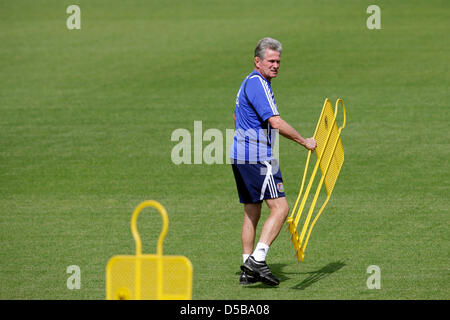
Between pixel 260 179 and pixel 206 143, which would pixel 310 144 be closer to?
pixel 260 179

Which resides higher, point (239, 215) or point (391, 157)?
point (391, 157)

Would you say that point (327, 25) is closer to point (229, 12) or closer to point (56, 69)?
point (229, 12)

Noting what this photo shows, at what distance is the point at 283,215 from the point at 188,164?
649cm

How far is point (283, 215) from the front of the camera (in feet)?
25.6

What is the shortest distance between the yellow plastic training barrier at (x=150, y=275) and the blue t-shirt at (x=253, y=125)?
268cm

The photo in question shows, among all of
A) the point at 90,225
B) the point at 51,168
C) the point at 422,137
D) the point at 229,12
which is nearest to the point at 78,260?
the point at 90,225

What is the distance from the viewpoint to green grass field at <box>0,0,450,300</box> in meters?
8.68

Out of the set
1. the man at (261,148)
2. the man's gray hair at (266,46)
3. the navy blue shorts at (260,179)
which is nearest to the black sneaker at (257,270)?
the man at (261,148)

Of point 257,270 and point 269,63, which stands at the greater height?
point 269,63

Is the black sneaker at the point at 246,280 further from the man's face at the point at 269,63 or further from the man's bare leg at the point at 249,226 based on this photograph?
the man's face at the point at 269,63

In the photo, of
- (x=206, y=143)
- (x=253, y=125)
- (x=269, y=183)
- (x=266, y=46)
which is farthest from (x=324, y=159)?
(x=206, y=143)

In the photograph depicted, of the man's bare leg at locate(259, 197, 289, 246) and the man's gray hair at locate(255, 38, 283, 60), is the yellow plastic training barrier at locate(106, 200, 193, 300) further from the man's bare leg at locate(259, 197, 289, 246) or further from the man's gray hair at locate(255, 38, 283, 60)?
the man's gray hair at locate(255, 38, 283, 60)

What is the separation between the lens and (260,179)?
25.5 feet

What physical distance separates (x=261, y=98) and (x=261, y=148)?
51 centimetres
